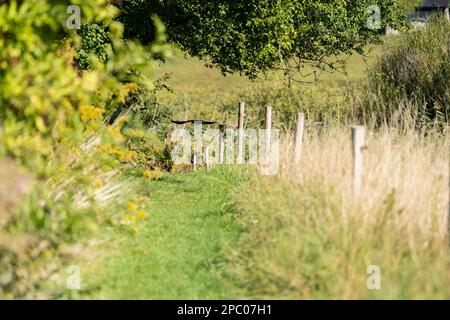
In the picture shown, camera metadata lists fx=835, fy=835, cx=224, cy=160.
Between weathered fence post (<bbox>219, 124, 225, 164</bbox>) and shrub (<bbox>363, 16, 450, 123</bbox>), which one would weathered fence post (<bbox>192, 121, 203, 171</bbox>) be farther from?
shrub (<bbox>363, 16, 450, 123</bbox>)

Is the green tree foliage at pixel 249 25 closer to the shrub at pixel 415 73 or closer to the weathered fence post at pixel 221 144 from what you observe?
the shrub at pixel 415 73

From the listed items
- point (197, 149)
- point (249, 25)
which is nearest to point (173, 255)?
point (197, 149)

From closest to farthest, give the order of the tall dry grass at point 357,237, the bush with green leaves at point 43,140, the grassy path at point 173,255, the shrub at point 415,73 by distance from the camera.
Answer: the tall dry grass at point 357,237 < the bush with green leaves at point 43,140 < the grassy path at point 173,255 < the shrub at point 415,73

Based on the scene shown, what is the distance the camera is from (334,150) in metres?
12.7

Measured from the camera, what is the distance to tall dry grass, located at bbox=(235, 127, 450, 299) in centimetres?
862

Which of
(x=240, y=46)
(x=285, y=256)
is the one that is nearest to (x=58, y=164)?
(x=285, y=256)

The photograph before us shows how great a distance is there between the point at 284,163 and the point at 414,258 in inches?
239

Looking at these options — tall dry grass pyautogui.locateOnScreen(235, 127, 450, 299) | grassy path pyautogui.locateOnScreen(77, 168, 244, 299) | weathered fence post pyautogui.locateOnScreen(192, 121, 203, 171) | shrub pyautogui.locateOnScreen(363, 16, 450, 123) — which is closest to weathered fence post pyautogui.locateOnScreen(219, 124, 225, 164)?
weathered fence post pyautogui.locateOnScreen(192, 121, 203, 171)


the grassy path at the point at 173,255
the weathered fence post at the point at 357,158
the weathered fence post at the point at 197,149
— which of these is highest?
the weathered fence post at the point at 197,149

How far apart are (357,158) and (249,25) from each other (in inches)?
399

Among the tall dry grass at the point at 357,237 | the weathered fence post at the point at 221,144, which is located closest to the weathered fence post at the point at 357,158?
the tall dry grass at the point at 357,237

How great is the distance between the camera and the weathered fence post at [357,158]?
9930 millimetres

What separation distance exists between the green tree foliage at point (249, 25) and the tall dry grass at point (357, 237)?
8.45m

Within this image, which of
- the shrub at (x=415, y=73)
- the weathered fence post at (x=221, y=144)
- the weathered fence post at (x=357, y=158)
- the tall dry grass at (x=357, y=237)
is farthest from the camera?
the weathered fence post at (x=221, y=144)
